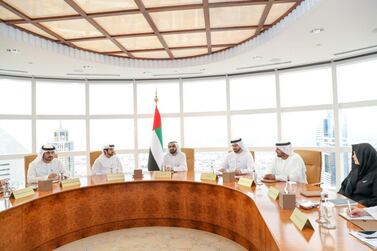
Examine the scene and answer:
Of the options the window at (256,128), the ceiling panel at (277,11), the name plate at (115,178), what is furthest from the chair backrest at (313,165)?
the name plate at (115,178)

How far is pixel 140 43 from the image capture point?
4398mm

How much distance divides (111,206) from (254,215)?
6.93 feet

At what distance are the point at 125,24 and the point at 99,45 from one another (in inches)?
43.9

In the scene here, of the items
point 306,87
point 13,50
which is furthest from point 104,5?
point 306,87

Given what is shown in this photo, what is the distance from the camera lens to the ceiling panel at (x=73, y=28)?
343 cm

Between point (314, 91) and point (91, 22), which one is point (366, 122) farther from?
point (91, 22)

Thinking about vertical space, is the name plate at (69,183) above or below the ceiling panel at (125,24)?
below

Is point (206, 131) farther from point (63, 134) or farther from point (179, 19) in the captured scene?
point (179, 19)

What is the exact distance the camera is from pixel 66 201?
3.32 meters

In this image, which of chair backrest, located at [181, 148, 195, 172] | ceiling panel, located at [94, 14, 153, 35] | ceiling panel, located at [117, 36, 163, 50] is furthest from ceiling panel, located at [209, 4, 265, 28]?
chair backrest, located at [181, 148, 195, 172]

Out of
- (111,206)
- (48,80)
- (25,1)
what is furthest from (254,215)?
(48,80)

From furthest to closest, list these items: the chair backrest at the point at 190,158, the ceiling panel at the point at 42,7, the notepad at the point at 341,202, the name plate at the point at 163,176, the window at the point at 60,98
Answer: the window at the point at 60,98
the chair backrest at the point at 190,158
the name plate at the point at 163,176
the ceiling panel at the point at 42,7
the notepad at the point at 341,202

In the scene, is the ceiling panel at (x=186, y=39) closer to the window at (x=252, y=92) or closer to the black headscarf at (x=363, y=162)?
the window at (x=252, y=92)

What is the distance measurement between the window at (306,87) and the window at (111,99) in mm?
3849
